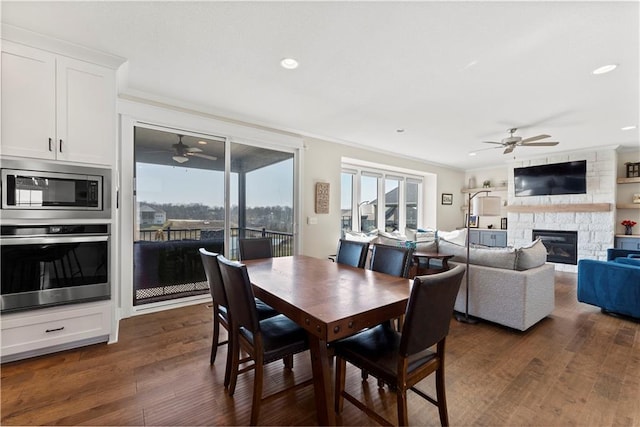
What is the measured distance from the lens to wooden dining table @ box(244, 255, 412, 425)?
1.35 meters

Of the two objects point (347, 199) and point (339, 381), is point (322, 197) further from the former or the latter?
point (339, 381)

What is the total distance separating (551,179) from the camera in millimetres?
6023

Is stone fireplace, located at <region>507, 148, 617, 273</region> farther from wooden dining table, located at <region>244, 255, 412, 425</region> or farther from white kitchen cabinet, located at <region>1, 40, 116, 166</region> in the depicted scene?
white kitchen cabinet, located at <region>1, 40, 116, 166</region>

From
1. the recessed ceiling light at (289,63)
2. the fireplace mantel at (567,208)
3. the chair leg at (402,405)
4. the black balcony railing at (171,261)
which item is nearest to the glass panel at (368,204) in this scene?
the black balcony railing at (171,261)

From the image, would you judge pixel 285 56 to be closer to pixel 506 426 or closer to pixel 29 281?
pixel 29 281

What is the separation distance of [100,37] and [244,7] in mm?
1236

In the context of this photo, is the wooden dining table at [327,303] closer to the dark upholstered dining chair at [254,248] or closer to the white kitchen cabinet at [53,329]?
the dark upholstered dining chair at [254,248]

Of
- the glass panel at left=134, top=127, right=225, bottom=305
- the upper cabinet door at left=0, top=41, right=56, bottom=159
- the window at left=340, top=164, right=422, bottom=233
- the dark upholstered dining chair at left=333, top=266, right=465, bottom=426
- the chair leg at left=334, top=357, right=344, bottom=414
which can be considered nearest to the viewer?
the dark upholstered dining chair at left=333, top=266, right=465, bottom=426

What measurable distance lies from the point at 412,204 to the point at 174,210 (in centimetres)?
556

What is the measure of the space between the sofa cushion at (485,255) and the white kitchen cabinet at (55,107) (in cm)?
364

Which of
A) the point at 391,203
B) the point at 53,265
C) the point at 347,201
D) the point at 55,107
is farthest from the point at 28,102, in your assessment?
the point at 391,203

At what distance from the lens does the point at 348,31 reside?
2.04 metres

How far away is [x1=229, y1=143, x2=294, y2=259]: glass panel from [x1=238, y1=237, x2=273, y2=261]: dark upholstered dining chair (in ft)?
3.09

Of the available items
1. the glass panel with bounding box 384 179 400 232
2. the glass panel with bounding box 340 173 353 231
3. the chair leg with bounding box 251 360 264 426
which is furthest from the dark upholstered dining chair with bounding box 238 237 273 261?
the glass panel with bounding box 384 179 400 232
